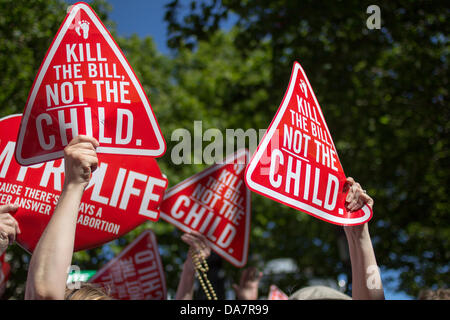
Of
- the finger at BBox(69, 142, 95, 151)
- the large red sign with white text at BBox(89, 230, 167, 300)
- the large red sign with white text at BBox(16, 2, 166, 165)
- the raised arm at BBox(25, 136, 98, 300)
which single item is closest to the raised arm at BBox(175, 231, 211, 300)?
the large red sign with white text at BBox(89, 230, 167, 300)

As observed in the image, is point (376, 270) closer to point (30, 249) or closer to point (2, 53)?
point (30, 249)

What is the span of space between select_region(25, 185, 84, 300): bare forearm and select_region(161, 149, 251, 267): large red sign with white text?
199cm

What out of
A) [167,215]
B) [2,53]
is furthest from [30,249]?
[2,53]

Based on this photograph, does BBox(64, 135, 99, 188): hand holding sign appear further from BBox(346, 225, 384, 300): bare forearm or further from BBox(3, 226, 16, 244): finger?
BBox(346, 225, 384, 300): bare forearm

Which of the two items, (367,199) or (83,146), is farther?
(367,199)

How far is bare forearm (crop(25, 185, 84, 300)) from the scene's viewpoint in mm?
1261

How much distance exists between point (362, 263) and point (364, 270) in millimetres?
31

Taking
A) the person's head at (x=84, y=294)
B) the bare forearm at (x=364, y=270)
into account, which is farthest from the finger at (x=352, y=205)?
the person's head at (x=84, y=294)

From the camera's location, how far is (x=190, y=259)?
130 inches

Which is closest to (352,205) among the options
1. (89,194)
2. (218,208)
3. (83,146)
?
(83,146)

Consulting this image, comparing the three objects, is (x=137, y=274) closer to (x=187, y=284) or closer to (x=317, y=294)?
(x=187, y=284)

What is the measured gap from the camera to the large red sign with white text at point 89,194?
7.39ft

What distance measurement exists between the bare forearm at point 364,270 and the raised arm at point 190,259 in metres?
1.52
